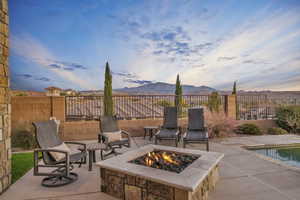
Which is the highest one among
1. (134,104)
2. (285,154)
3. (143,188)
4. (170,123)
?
(134,104)

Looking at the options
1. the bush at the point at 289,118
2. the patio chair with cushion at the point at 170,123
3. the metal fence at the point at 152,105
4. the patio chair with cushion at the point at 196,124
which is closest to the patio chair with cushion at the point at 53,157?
the patio chair with cushion at the point at 170,123

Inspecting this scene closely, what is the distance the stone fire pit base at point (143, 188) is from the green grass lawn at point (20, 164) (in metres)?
2.00

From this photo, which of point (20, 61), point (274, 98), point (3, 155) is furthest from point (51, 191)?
point (274, 98)

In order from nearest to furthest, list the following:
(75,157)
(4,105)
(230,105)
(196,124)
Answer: (4,105), (75,157), (196,124), (230,105)

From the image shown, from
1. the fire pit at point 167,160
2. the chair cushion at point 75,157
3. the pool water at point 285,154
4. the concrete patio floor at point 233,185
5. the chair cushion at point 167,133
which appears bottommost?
the pool water at point 285,154

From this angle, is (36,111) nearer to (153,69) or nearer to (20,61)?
(20,61)

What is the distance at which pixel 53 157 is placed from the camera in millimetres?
2922

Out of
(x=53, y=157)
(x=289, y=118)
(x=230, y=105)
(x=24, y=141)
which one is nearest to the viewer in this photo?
(x=53, y=157)

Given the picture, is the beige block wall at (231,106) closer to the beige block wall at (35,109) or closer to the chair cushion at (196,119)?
the chair cushion at (196,119)

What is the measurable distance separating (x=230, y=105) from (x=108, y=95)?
590 centimetres

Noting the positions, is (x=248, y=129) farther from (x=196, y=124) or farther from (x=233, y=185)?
(x=233, y=185)

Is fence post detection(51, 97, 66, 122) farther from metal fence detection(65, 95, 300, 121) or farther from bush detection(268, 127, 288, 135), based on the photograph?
bush detection(268, 127, 288, 135)

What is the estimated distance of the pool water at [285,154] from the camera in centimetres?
422

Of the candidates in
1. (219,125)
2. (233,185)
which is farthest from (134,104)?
(233,185)
